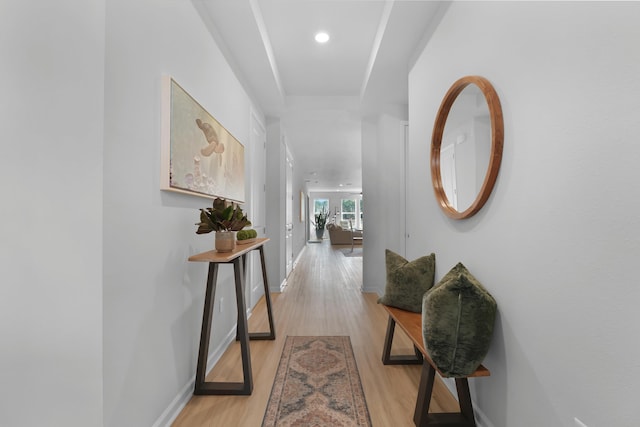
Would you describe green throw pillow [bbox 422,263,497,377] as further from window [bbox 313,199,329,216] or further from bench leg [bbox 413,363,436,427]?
window [bbox 313,199,329,216]

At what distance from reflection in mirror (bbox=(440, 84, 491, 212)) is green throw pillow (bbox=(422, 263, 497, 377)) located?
0.52 m

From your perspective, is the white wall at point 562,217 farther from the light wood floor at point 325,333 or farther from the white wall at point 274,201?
the white wall at point 274,201

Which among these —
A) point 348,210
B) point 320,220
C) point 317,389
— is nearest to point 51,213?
point 317,389

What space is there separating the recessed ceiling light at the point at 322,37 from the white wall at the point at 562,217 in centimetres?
146

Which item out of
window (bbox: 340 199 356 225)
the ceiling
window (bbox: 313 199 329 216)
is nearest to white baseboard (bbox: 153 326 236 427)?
the ceiling

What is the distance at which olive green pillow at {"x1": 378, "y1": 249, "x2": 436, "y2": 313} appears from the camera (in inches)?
80.5

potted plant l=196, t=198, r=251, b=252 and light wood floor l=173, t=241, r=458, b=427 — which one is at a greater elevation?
potted plant l=196, t=198, r=251, b=252

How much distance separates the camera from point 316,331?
2.88 metres

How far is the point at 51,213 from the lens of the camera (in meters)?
0.89

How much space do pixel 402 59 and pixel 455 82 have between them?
1.26 meters

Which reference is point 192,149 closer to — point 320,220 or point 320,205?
point 320,220

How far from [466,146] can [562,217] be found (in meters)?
0.78

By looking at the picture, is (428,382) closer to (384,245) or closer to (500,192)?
(500,192)

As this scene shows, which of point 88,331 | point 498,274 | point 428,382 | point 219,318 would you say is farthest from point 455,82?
point 219,318
